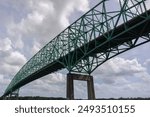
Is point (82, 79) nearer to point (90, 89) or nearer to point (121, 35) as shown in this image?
point (90, 89)

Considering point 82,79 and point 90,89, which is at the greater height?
point 82,79

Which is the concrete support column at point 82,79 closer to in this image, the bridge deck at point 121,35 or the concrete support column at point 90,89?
the concrete support column at point 90,89

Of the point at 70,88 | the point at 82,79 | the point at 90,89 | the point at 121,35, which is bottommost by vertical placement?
the point at 90,89

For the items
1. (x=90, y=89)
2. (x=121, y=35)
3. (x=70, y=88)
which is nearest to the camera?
(x=121, y=35)

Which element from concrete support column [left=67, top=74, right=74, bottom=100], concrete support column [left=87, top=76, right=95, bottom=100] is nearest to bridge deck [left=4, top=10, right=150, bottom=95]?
concrete support column [left=67, top=74, right=74, bottom=100]

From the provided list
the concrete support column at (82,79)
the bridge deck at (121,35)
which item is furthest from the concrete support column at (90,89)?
the bridge deck at (121,35)

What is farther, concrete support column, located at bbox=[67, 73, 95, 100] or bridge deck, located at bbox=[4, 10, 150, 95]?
concrete support column, located at bbox=[67, 73, 95, 100]

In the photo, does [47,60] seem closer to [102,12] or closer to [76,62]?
[76,62]

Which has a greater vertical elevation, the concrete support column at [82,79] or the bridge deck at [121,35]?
the bridge deck at [121,35]

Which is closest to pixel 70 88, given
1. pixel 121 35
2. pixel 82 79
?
pixel 82 79

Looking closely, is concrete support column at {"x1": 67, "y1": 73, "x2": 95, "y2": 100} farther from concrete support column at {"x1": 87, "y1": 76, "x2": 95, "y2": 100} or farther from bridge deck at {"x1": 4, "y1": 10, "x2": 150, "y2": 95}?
bridge deck at {"x1": 4, "y1": 10, "x2": 150, "y2": 95}

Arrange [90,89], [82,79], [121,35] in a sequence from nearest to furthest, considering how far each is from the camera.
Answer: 1. [121,35]
2. [90,89]
3. [82,79]
